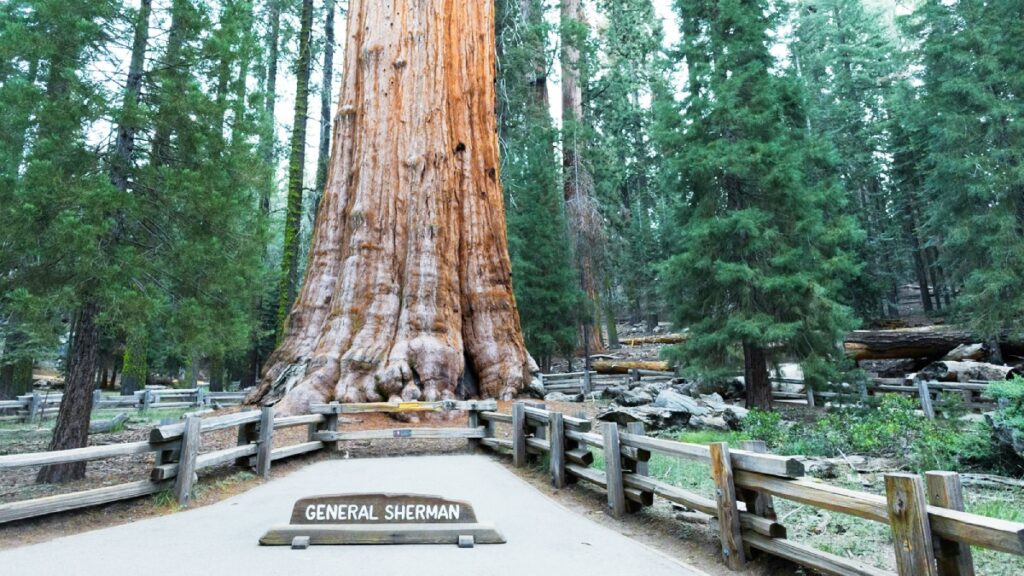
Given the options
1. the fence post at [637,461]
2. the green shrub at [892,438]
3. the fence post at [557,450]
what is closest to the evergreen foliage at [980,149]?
the green shrub at [892,438]

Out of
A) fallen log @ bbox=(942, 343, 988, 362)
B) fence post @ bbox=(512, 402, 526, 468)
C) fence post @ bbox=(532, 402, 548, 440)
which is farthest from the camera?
fallen log @ bbox=(942, 343, 988, 362)

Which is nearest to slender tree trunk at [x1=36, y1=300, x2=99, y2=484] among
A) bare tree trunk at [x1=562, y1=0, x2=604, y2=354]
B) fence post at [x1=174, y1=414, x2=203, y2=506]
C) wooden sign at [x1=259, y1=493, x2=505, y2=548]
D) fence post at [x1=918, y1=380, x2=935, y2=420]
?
fence post at [x1=174, y1=414, x2=203, y2=506]

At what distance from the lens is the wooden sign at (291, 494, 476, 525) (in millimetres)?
4465

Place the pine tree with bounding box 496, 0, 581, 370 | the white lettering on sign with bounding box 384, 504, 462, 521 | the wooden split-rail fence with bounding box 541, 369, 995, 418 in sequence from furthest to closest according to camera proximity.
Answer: the pine tree with bounding box 496, 0, 581, 370
the wooden split-rail fence with bounding box 541, 369, 995, 418
the white lettering on sign with bounding box 384, 504, 462, 521

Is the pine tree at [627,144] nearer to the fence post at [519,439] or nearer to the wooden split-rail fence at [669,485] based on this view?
the fence post at [519,439]

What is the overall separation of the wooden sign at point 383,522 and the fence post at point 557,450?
8.29ft

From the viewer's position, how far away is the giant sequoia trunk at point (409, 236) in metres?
10.7

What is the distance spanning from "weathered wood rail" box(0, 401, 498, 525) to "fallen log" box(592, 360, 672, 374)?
13701mm

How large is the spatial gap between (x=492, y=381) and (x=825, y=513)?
7262 mm

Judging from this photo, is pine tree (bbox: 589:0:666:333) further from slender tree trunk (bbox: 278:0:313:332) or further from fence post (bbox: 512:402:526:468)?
fence post (bbox: 512:402:526:468)

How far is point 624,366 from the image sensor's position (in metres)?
22.6

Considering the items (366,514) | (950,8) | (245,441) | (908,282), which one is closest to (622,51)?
(950,8)

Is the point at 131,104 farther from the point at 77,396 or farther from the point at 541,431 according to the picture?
the point at 541,431

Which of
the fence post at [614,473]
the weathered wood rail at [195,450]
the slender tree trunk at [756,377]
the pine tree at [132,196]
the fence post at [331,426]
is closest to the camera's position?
the weathered wood rail at [195,450]
